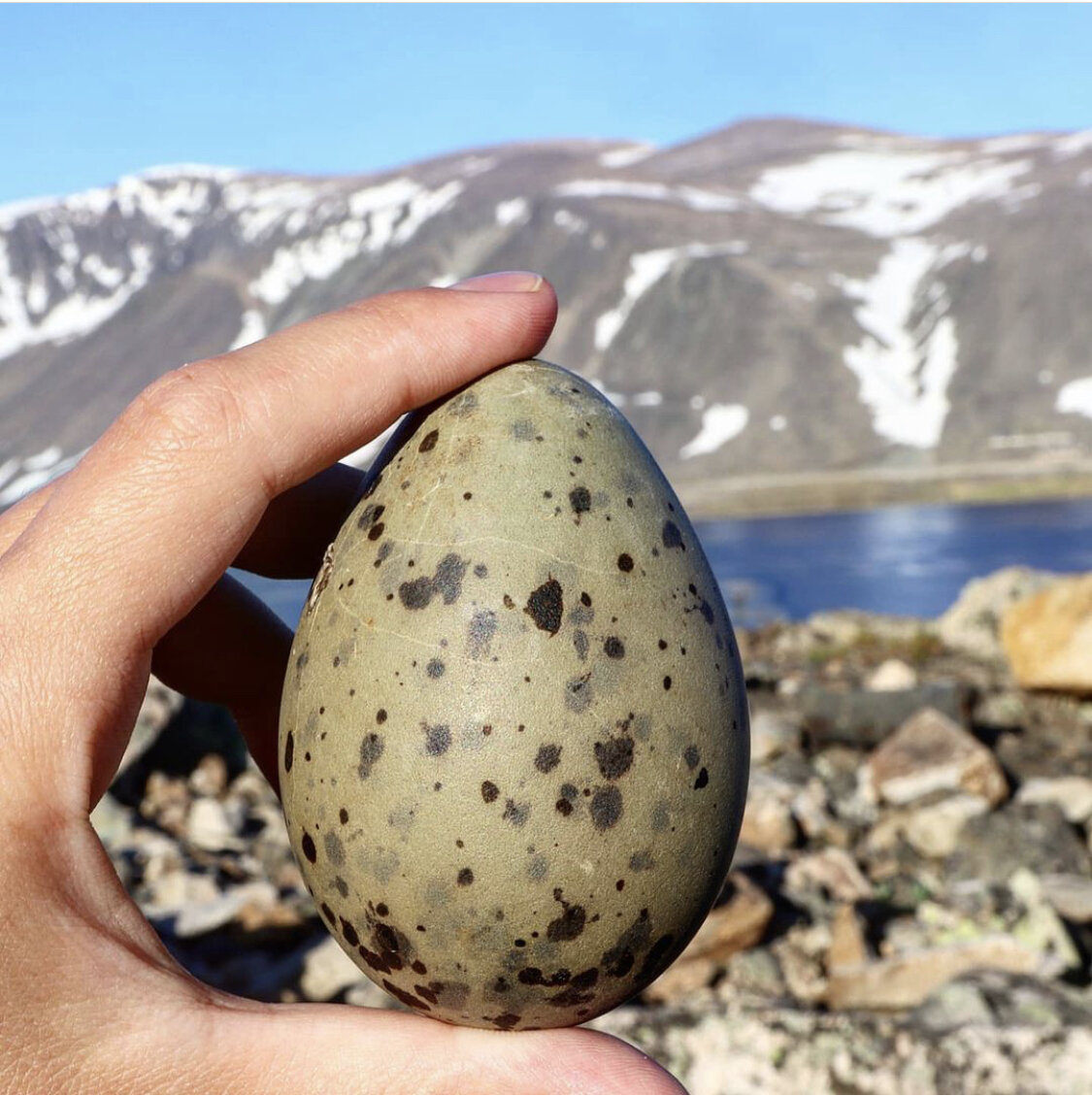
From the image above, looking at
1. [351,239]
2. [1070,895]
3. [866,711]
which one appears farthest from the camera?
[351,239]

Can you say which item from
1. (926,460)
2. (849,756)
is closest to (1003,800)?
(849,756)

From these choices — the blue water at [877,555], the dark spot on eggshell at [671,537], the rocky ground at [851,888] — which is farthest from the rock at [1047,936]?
the blue water at [877,555]

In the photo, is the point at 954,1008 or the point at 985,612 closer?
the point at 954,1008

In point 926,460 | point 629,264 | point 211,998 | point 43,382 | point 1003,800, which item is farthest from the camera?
point 629,264

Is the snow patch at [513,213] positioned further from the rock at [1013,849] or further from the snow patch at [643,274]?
the rock at [1013,849]

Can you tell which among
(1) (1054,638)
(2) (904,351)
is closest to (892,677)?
(1) (1054,638)

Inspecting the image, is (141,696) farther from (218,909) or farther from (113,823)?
(113,823)

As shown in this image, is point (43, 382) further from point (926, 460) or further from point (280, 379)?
point (280, 379)

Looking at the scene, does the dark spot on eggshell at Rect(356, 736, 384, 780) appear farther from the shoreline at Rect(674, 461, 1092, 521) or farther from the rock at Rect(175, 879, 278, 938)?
the shoreline at Rect(674, 461, 1092, 521)

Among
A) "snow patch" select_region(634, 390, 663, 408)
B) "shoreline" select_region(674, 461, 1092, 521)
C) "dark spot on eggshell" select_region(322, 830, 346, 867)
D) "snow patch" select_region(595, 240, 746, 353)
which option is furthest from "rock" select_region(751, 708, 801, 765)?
"snow patch" select_region(595, 240, 746, 353)
